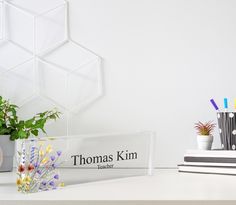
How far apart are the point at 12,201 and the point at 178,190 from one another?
38cm

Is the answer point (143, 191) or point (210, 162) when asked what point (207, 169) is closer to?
point (210, 162)

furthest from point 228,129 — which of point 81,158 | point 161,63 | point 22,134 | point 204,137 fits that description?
point 22,134

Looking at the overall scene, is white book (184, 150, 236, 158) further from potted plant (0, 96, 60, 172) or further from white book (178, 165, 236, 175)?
potted plant (0, 96, 60, 172)

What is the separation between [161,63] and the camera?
5.26 feet

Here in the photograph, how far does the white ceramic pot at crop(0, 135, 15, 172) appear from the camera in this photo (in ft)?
4.62

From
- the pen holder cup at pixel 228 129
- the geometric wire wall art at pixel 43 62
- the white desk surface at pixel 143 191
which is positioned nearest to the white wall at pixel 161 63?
the geometric wire wall art at pixel 43 62

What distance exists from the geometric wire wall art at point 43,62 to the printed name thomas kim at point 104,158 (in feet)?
1.15

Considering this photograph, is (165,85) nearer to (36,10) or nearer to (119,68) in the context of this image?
(119,68)

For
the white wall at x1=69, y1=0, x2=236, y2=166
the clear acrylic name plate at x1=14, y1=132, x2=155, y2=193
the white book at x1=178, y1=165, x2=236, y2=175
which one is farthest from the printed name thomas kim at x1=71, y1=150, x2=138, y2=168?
the white wall at x1=69, y1=0, x2=236, y2=166

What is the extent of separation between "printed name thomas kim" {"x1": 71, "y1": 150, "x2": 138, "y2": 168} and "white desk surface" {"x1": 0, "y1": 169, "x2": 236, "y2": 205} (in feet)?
0.22

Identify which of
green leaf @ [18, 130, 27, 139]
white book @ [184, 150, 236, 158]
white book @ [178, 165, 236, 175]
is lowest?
white book @ [178, 165, 236, 175]

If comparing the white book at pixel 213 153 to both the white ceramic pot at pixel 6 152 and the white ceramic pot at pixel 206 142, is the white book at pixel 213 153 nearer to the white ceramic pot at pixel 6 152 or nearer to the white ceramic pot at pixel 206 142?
the white ceramic pot at pixel 206 142

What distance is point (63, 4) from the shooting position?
162 cm

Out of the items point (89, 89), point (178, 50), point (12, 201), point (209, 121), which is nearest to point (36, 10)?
point (89, 89)
